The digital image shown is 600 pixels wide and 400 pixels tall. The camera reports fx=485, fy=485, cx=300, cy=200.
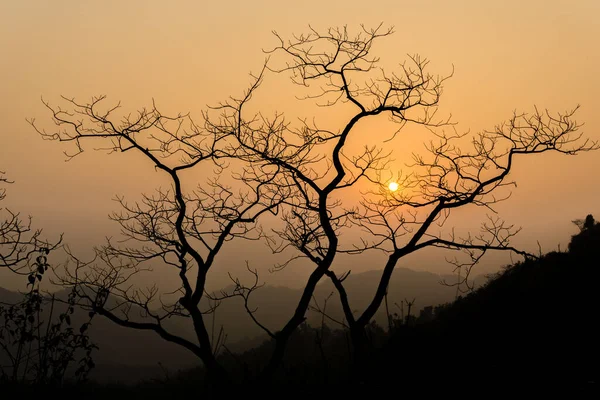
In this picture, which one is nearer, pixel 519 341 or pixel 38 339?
pixel 38 339

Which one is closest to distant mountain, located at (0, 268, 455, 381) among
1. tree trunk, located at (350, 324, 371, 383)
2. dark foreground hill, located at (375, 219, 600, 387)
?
dark foreground hill, located at (375, 219, 600, 387)

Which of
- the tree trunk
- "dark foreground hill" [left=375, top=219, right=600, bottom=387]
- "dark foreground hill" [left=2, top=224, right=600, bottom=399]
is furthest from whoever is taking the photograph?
the tree trunk

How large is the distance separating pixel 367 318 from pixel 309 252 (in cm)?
233

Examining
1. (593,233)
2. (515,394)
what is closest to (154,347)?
(593,233)

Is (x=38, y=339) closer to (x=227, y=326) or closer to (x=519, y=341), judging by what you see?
(x=519, y=341)

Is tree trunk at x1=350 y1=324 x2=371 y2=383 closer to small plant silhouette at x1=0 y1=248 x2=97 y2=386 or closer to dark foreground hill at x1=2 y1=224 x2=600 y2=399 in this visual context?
dark foreground hill at x1=2 y1=224 x2=600 y2=399

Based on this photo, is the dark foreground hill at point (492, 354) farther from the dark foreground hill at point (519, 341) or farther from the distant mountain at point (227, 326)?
the distant mountain at point (227, 326)

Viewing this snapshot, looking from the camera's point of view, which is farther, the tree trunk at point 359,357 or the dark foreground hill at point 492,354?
the tree trunk at point 359,357

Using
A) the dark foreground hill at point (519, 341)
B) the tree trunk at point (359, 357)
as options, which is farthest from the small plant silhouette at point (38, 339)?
the dark foreground hill at point (519, 341)

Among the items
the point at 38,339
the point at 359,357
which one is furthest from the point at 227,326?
the point at 38,339

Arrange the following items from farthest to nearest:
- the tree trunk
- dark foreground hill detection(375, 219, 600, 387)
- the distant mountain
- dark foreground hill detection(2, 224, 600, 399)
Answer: the distant mountain → the tree trunk → dark foreground hill detection(375, 219, 600, 387) → dark foreground hill detection(2, 224, 600, 399)

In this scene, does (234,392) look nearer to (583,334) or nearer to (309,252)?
(309,252)

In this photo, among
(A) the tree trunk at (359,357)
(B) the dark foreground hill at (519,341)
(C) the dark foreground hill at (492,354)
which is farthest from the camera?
(A) the tree trunk at (359,357)

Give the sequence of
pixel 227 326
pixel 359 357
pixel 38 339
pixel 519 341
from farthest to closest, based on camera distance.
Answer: pixel 227 326 < pixel 359 357 < pixel 519 341 < pixel 38 339
